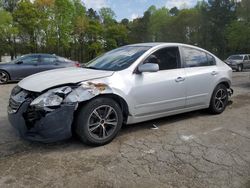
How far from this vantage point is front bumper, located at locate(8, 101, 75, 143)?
4.14 meters

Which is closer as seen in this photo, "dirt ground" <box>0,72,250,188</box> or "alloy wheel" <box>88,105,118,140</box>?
"dirt ground" <box>0,72,250,188</box>

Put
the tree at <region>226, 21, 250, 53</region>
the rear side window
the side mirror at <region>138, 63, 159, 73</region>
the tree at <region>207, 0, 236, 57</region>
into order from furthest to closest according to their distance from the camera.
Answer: the tree at <region>207, 0, 236, 57</region> < the tree at <region>226, 21, 250, 53</region> < the rear side window < the side mirror at <region>138, 63, 159, 73</region>

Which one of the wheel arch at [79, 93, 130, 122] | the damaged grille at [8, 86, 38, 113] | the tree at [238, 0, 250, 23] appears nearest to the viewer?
the damaged grille at [8, 86, 38, 113]

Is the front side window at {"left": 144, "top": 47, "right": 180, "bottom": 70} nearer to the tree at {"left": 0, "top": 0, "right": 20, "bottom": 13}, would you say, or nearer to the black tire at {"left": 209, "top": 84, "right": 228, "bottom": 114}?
the black tire at {"left": 209, "top": 84, "right": 228, "bottom": 114}

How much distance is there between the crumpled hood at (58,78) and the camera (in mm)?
4328

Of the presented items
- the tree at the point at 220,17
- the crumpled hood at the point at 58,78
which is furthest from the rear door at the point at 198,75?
the tree at the point at 220,17

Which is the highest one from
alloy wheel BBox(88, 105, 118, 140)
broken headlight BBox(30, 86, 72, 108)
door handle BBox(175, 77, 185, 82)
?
door handle BBox(175, 77, 185, 82)

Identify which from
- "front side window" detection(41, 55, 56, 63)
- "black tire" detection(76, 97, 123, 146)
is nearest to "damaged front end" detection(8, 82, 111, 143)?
"black tire" detection(76, 97, 123, 146)

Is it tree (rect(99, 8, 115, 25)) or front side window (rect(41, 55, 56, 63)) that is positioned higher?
tree (rect(99, 8, 115, 25))

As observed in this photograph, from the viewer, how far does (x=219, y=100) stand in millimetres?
6441

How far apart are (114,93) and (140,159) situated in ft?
3.55

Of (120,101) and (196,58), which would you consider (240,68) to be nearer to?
(196,58)

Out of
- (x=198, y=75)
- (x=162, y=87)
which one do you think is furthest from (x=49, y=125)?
(x=198, y=75)

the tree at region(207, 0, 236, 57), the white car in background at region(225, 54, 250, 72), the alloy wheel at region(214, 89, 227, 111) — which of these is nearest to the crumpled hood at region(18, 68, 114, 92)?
the alloy wheel at region(214, 89, 227, 111)
